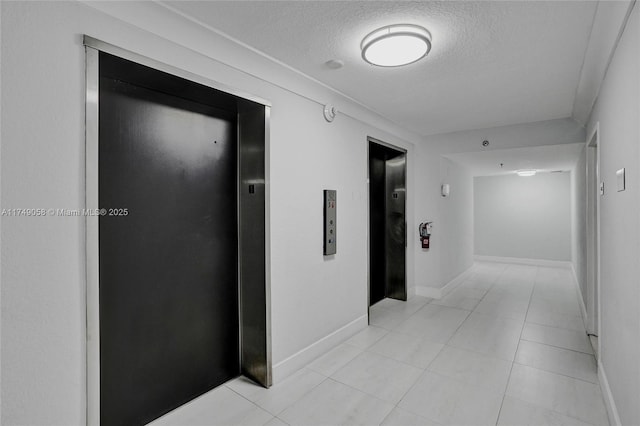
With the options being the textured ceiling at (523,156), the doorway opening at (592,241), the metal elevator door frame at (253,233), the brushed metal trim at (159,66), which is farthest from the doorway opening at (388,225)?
the brushed metal trim at (159,66)

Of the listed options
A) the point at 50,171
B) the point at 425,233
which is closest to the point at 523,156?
the point at 425,233

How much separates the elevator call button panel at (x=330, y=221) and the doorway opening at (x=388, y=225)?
5.34ft

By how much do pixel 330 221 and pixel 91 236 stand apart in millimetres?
1905

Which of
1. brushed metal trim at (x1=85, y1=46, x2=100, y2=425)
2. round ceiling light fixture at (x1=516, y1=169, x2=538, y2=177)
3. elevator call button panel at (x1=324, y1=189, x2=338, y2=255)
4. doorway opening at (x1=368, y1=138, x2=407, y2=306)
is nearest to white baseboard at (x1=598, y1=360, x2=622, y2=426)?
elevator call button panel at (x1=324, y1=189, x2=338, y2=255)

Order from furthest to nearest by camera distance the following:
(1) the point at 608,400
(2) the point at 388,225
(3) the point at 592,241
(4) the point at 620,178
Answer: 1. (2) the point at 388,225
2. (3) the point at 592,241
3. (1) the point at 608,400
4. (4) the point at 620,178

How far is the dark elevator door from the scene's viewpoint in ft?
6.02

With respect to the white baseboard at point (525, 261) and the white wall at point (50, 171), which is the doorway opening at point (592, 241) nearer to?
the white wall at point (50, 171)

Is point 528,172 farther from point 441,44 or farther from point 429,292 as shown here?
point 441,44

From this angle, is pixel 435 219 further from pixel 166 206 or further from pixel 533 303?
pixel 166 206

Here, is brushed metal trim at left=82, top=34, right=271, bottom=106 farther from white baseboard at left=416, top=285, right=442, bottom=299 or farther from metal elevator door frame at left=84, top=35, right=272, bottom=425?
white baseboard at left=416, top=285, right=442, bottom=299

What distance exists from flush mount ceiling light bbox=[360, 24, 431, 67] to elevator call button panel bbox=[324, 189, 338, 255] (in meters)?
1.25

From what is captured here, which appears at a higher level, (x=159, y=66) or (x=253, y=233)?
(x=159, y=66)

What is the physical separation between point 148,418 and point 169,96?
84.1 inches

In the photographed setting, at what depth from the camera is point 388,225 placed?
4824 millimetres
